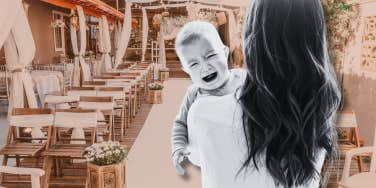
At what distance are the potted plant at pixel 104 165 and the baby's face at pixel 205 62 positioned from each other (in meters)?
2.07

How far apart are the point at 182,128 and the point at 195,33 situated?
23cm

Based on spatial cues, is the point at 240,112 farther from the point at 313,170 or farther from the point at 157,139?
the point at 157,139

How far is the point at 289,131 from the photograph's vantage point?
2.07 ft

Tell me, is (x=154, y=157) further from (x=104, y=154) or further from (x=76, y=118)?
(x=104, y=154)

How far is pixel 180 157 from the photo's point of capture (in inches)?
31.4

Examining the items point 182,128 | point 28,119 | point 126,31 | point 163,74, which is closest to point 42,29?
point 163,74

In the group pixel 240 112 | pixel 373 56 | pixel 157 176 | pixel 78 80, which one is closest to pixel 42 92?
pixel 78 80

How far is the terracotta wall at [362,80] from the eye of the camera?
3908 millimetres

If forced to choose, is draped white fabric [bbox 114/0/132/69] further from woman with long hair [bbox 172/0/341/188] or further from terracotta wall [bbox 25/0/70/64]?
woman with long hair [bbox 172/0/341/188]

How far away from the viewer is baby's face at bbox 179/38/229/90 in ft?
2.25

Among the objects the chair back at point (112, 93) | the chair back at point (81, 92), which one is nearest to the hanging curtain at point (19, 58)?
the chair back at point (81, 92)

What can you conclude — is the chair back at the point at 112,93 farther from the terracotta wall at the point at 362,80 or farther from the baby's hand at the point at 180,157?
the baby's hand at the point at 180,157

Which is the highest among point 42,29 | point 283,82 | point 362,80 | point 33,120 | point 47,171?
point 42,29

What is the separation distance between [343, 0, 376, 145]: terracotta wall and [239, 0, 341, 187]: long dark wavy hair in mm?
3457
